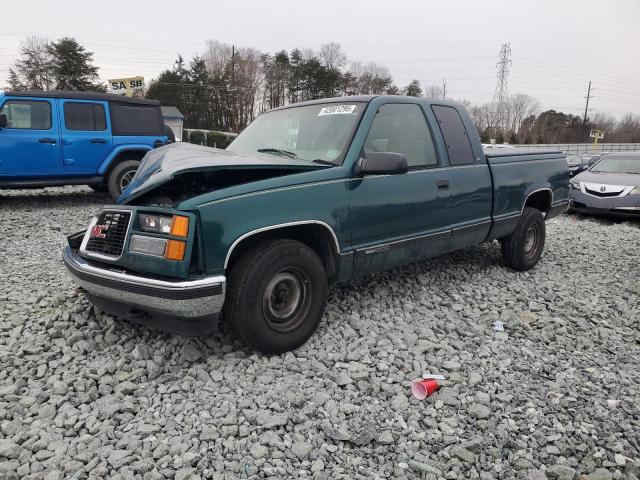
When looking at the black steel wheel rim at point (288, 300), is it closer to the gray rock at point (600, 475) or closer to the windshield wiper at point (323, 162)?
the windshield wiper at point (323, 162)

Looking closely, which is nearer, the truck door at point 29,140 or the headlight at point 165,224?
the headlight at point 165,224

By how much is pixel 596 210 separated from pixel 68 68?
49181 mm

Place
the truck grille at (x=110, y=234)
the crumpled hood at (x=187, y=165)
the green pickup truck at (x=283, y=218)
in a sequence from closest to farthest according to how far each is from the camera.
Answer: the green pickup truck at (x=283, y=218) → the crumpled hood at (x=187, y=165) → the truck grille at (x=110, y=234)

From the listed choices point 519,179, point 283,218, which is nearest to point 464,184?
point 519,179

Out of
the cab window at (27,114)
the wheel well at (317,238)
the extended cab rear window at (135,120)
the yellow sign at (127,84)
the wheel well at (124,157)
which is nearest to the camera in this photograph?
the wheel well at (317,238)

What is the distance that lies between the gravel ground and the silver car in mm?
5533

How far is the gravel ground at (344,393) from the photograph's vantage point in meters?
2.29

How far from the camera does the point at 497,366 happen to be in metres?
3.22

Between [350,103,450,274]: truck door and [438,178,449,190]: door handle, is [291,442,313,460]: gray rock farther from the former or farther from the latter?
[438,178,449,190]: door handle

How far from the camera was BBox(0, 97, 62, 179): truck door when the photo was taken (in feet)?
25.1

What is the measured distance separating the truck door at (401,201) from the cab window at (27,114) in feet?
22.7

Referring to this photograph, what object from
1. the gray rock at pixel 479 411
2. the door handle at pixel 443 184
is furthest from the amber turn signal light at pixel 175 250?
the door handle at pixel 443 184

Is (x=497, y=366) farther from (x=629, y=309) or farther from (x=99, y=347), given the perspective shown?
(x=99, y=347)

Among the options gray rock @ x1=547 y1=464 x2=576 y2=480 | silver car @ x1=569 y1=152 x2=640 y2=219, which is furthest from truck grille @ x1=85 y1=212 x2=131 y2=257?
silver car @ x1=569 y1=152 x2=640 y2=219
